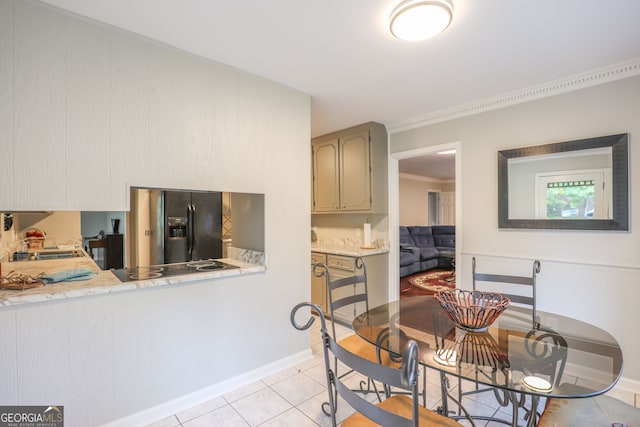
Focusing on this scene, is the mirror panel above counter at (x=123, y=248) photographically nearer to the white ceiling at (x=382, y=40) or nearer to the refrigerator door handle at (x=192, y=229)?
the refrigerator door handle at (x=192, y=229)

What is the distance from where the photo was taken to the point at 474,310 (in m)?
1.55

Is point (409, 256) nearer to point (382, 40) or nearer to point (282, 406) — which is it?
point (282, 406)

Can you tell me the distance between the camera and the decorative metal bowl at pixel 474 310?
5.00 feet

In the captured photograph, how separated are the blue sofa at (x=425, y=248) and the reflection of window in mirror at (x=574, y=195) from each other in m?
3.61

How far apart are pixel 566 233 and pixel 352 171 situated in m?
2.24

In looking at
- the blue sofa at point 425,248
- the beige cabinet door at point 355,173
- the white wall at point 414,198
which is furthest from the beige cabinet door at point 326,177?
the white wall at point 414,198

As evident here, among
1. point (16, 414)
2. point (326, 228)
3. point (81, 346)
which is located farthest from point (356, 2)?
point (326, 228)

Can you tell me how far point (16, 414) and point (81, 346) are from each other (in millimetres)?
389

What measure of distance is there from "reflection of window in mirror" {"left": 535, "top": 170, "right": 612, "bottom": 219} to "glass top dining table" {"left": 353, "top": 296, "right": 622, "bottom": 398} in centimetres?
110

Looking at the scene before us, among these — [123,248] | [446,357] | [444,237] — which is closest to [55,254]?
[123,248]

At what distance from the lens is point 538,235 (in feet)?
8.70

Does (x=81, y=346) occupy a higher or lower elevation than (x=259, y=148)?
lower

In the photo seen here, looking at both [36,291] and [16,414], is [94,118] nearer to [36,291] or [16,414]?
[36,291]

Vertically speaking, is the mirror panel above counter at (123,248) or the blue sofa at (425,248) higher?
the mirror panel above counter at (123,248)
